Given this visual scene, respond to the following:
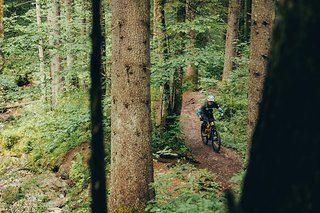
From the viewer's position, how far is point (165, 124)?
11633mm

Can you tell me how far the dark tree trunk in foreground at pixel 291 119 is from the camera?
116 cm

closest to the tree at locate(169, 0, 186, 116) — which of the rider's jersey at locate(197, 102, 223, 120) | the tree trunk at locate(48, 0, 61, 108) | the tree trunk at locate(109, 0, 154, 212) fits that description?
the rider's jersey at locate(197, 102, 223, 120)

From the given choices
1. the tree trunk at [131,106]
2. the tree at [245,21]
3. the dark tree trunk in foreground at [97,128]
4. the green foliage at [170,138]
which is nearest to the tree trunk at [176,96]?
the green foliage at [170,138]

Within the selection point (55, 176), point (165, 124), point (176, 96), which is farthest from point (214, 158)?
point (55, 176)

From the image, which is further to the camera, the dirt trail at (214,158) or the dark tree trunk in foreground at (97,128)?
the dirt trail at (214,158)

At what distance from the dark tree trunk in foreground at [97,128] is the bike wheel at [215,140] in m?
10.5

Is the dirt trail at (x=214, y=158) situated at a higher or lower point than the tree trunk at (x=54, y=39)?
lower

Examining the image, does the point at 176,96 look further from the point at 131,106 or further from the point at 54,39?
the point at 131,106

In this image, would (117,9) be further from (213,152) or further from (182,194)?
(213,152)

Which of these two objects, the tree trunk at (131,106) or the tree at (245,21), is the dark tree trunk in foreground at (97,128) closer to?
the tree trunk at (131,106)

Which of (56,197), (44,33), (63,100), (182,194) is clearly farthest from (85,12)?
(182,194)

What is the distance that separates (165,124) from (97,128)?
1004 cm

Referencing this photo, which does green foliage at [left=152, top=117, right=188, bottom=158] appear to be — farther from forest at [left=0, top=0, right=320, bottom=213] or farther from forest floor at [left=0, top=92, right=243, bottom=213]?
forest floor at [left=0, top=92, right=243, bottom=213]

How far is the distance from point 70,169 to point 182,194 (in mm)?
5914
